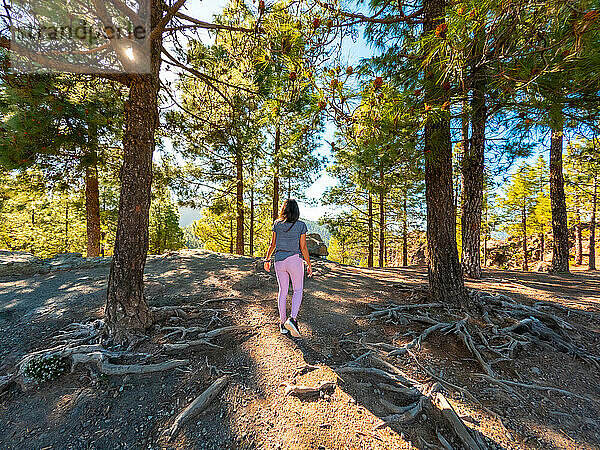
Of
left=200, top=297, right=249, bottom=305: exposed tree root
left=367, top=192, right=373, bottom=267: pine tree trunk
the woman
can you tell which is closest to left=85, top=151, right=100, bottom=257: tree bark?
left=200, top=297, right=249, bottom=305: exposed tree root

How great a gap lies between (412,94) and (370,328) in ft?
11.3

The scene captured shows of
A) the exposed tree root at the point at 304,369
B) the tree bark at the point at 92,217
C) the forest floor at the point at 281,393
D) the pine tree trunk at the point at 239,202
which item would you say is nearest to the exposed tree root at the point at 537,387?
the forest floor at the point at 281,393

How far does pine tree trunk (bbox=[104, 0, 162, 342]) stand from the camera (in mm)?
3193

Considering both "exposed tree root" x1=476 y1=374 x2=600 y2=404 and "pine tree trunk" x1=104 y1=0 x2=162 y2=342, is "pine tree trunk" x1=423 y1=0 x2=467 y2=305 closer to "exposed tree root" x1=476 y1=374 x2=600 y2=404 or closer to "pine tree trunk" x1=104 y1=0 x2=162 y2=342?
"exposed tree root" x1=476 y1=374 x2=600 y2=404

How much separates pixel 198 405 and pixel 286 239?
2.02 meters

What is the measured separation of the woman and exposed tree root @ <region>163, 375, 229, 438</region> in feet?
3.88

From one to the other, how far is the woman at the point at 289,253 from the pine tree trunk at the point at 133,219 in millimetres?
1909

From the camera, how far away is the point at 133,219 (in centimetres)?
321

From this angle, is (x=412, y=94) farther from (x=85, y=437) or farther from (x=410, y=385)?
(x=85, y=437)

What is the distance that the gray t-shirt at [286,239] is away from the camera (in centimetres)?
324

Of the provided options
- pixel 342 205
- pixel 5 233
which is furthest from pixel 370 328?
pixel 5 233

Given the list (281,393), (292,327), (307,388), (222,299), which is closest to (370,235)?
(222,299)

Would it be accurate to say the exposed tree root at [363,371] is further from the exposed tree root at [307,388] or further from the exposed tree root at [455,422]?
the exposed tree root at [455,422]

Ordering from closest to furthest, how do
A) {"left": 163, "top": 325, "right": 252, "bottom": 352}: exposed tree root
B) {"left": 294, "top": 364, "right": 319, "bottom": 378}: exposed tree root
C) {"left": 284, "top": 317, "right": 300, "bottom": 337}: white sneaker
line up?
{"left": 294, "top": 364, "right": 319, "bottom": 378}: exposed tree root < {"left": 163, "top": 325, "right": 252, "bottom": 352}: exposed tree root < {"left": 284, "top": 317, "right": 300, "bottom": 337}: white sneaker
